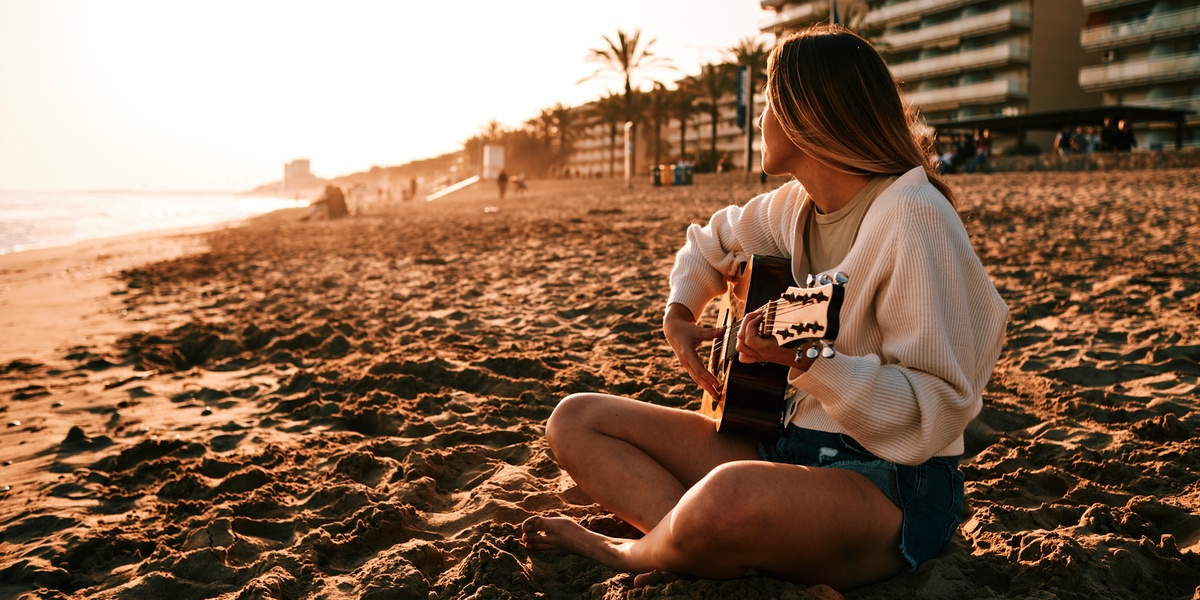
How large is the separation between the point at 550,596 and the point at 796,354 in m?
0.95

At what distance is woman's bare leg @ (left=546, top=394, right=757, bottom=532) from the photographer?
226cm

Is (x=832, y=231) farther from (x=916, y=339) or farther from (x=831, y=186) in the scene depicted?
(x=916, y=339)

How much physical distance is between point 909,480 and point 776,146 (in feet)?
2.95

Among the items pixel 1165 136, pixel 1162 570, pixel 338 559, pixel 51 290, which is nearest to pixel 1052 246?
pixel 1162 570

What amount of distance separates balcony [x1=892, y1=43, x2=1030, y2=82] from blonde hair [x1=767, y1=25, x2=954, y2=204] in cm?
4926

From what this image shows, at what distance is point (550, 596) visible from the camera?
208 centimetres

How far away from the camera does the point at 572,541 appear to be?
225 cm

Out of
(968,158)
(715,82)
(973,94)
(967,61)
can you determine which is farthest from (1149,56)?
(968,158)

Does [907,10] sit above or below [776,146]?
above

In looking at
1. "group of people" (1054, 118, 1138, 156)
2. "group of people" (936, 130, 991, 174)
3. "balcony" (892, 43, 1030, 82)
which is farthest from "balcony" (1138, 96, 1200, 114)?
"group of people" (936, 130, 991, 174)

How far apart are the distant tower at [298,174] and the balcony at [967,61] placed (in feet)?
416

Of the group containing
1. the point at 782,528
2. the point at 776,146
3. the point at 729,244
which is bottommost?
the point at 782,528

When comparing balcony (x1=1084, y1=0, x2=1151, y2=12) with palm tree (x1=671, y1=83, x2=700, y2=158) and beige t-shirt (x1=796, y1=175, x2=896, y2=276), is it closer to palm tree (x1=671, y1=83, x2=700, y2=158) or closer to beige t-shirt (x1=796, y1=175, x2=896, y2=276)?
Answer: palm tree (x1=671, y1=83, x2=700, y2=158)

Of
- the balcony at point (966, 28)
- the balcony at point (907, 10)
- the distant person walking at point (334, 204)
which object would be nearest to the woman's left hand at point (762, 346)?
the distant person walking at point (334, 204)
